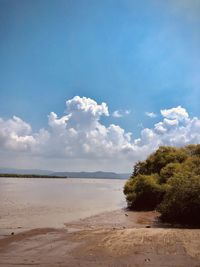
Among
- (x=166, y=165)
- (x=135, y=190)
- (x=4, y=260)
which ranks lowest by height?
(x=4, y=260)

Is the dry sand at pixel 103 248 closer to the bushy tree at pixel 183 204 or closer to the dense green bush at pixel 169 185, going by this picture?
the bushy tree at pixel 183 204

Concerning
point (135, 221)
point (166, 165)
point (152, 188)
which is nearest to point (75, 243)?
point (135, 221)

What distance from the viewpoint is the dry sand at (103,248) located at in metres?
12.6

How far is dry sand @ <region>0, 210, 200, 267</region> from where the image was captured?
1255cm

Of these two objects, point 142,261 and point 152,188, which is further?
point 152,188

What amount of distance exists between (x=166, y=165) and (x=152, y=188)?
8.59m

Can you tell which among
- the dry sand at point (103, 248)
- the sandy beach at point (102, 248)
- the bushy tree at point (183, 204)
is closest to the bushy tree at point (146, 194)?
the bushy tree at point (183, 204)

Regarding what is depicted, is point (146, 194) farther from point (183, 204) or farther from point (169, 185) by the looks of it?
point (183, 204)

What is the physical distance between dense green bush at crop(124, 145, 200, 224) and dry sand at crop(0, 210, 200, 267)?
484cm

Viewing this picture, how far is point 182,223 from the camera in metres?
23.0

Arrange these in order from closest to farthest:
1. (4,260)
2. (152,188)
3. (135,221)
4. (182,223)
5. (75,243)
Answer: (4,260)
(75,243)
(182,223)
(135,221)
(152,188)

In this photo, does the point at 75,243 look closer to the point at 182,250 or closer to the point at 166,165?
the point at 182,250

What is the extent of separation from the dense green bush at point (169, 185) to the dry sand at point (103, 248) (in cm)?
484

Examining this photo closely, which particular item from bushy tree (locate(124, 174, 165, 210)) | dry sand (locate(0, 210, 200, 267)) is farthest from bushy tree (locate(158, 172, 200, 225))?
bushy tree (locate(124, 174, 165, 210))
